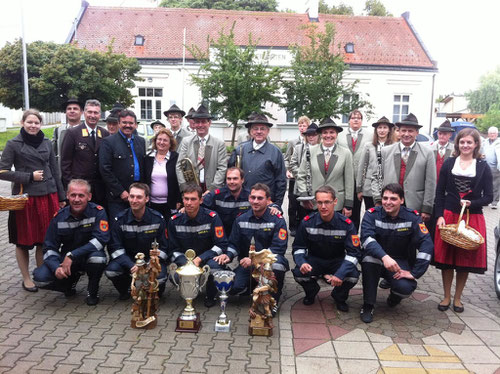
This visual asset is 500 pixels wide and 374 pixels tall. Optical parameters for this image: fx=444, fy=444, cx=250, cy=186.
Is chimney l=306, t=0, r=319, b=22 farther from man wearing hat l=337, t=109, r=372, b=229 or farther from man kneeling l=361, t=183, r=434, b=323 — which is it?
man kneeling l=361, t=183, r=434, b=323

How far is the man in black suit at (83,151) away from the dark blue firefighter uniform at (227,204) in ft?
4.97

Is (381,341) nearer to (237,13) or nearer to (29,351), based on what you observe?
(29,351)

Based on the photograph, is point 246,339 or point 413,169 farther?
point 413,169

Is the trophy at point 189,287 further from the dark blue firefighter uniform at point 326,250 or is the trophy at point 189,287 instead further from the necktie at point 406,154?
the necktie at point 406,154

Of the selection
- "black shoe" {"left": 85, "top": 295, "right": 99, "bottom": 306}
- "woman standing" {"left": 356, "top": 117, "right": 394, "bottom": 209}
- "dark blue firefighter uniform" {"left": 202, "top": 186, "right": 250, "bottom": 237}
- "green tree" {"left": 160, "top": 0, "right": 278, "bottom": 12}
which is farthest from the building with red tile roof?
"black shoe" {"left": 85, "top": 295, "right": 99, "bottom": 306}

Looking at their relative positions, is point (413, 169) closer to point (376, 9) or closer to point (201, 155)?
point (201, 155)

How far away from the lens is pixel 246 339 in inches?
168

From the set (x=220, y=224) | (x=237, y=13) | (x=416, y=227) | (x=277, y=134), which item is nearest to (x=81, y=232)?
(x=220, y=224)

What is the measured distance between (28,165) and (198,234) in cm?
216

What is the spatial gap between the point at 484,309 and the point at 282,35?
24.9m

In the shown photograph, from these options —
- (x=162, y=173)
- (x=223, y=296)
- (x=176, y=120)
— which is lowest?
(x=223, y=296)

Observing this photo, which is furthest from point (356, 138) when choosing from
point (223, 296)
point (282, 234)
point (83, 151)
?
point (83, 151)

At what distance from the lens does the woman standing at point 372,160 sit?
6.00 metres

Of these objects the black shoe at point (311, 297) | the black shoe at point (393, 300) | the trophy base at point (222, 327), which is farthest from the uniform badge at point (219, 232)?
the black shoe at point (393, 300)
